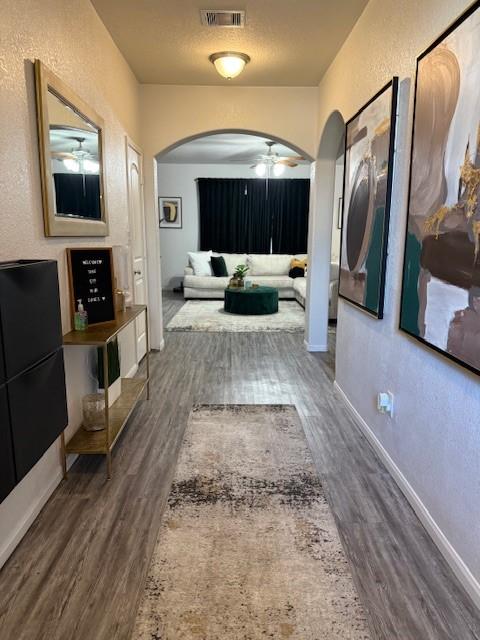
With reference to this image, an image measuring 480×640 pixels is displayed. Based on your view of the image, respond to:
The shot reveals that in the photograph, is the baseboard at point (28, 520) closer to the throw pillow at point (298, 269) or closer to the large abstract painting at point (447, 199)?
the large abstract painting at point (447, 199)

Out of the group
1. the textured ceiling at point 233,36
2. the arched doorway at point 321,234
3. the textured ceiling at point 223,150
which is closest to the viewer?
the textured ceiling at point 233,36

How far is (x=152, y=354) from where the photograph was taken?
15.0 ft

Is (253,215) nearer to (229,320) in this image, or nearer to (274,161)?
(274,161)

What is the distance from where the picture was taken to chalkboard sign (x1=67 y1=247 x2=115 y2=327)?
232 centimetres

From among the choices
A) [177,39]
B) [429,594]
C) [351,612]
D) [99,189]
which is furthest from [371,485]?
[177,39]

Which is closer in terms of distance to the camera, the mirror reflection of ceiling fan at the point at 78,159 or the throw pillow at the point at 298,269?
the mirror reflection of ceiling fan at the point at 78,159

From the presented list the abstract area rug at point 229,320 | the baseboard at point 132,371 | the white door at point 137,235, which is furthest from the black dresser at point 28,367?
the abstract area rug at point 229,320

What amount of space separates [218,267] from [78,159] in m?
5.96

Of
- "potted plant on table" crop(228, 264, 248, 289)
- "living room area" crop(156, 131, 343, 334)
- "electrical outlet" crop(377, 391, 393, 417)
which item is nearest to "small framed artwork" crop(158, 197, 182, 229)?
"living room area" crop(156, 131, 343, 334)

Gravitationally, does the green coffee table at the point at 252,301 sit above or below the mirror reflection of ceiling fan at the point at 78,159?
below

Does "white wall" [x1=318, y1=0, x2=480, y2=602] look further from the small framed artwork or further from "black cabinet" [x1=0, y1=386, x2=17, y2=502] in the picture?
the small framed artwork

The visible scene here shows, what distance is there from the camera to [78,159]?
2377mm

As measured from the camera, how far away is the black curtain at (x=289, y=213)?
8.95 m

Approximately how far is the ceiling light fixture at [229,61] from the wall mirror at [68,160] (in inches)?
47.3
